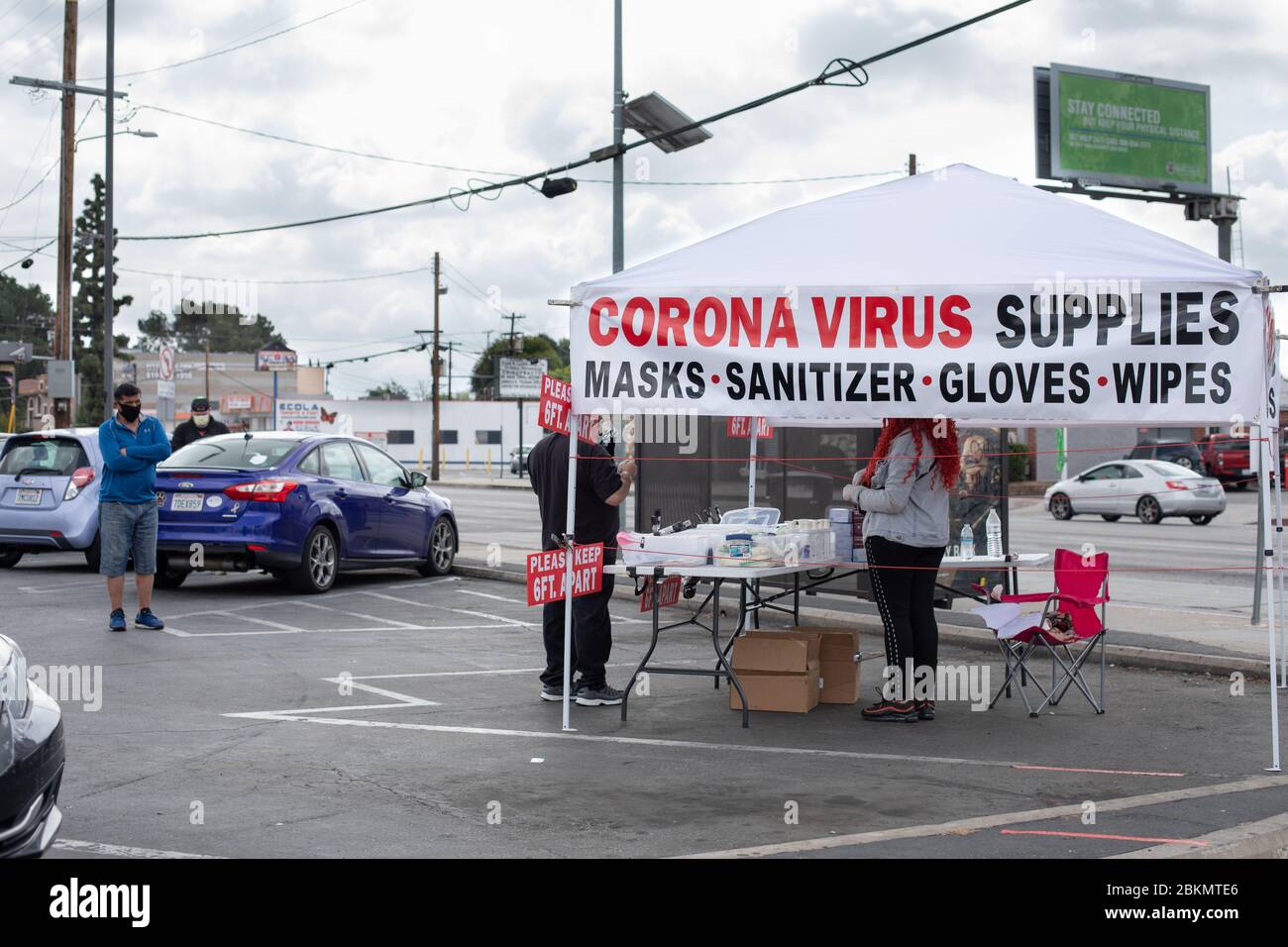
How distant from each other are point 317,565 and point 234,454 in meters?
1.40

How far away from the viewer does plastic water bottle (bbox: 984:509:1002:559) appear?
11.2 meters

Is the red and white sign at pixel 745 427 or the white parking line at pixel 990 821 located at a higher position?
the red and white sign at pixel 745 427

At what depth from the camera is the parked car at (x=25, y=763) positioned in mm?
4680

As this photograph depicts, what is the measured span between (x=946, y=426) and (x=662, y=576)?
201cm

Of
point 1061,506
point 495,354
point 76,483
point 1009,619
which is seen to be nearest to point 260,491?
point 76,483

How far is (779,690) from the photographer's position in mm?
9062

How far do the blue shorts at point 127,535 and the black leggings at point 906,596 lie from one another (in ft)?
20.2

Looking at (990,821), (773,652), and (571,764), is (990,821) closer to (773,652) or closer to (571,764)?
(571,764)

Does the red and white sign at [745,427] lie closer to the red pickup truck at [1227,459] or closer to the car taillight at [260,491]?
the car taillight at [260,491]

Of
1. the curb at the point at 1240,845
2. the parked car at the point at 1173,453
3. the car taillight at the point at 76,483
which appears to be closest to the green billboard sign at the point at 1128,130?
the parked car at the point at 1173,453

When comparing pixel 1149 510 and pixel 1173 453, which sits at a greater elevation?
pixel 1173 453

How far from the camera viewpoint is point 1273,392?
318 inches

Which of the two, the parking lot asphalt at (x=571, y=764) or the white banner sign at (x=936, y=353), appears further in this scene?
the white banner sign at (x=936, y=353)
